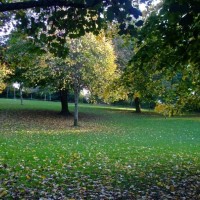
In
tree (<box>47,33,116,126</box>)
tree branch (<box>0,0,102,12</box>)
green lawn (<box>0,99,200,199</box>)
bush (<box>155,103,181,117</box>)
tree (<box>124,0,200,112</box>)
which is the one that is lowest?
green lawn (<box>0,99,200,199</box>)

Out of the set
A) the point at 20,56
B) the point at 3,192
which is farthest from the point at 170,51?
the point at 3,192

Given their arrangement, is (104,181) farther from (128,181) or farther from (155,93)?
(155,93)

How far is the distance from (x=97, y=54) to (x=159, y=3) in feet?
64.1

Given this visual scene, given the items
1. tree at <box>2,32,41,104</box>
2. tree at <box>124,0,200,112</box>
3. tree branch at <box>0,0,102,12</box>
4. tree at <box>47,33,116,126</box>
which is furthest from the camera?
tree at <box>47,33,116,126</box>

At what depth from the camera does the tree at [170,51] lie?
6.16 m

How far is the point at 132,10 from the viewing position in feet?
18.9

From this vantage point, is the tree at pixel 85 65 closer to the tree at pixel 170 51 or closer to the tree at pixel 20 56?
the tree at pixel 20 56

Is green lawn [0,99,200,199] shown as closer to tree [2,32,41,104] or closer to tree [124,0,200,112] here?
tree [124,0,200,112]

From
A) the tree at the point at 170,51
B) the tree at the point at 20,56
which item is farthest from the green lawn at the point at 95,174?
the tree at the point at 20,56

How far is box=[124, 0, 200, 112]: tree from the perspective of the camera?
6.16m

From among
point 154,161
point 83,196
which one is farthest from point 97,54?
point 83,196

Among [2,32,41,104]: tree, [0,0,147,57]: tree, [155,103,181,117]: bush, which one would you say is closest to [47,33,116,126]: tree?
[2,32,41,104]: tree

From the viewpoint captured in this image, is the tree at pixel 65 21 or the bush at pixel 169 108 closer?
the tree at pixel 65 21

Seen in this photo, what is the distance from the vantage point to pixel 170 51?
889 cm
